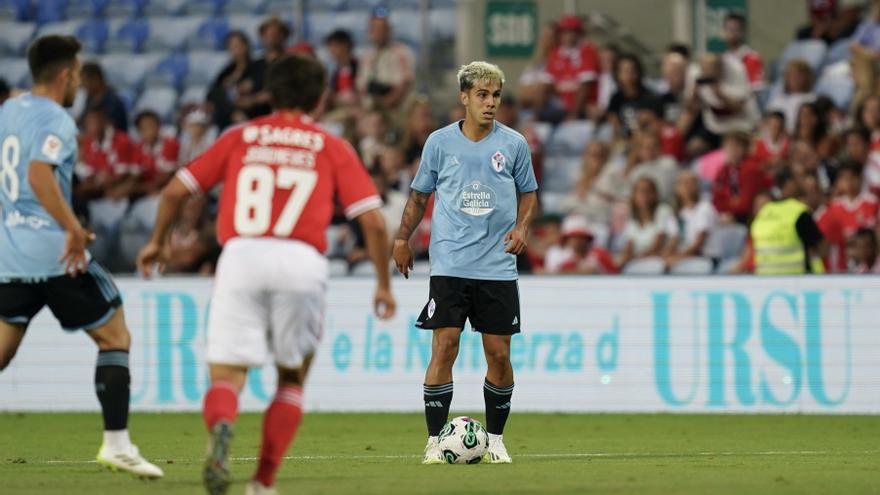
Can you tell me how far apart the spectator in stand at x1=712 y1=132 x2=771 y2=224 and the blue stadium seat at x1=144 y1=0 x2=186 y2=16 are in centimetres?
944

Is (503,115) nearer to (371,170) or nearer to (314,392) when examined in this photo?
(371,170)

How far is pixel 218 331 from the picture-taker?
6.79m

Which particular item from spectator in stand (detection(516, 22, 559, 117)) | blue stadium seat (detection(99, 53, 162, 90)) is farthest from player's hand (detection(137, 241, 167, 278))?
blue stadium seat (detection(99, 53, 162, 90))

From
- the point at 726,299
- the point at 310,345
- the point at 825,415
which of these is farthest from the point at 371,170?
the point at 310,345

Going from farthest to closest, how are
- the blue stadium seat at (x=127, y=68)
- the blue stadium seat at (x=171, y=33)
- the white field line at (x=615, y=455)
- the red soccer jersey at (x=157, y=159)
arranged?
the blue stadium seat at (x=171, y=33)
the blue stadium seat at (x=127, y=68)
the red soccer jersey at (x=157, y=159)
the white field line at (x=615, y=455)

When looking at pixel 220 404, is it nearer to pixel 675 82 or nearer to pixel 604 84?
pixel 675 82

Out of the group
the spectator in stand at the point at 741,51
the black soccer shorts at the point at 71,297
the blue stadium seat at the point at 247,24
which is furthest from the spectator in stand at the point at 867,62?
the black soccer shorts at the point at 71,297

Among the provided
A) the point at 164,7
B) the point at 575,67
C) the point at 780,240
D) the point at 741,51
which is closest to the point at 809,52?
the point at 741,51

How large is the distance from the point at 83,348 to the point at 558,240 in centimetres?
497

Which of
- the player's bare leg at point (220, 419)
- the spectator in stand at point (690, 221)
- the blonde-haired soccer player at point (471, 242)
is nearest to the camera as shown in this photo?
the player's bare leg at point (220, 419)

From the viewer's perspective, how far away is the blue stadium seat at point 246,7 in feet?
73.5

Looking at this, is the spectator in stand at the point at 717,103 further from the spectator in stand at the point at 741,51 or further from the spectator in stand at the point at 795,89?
the spectator in stand at the point at 795,89

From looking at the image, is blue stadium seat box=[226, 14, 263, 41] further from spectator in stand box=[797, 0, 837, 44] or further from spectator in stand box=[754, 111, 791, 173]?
spectator in stand box=[754, 111, 791, 173]

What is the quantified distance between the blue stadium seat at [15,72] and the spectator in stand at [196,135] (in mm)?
3660
